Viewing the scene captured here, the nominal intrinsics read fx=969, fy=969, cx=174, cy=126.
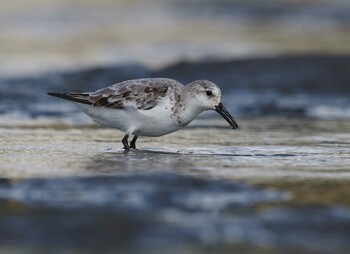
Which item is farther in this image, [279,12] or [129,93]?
[279,12]

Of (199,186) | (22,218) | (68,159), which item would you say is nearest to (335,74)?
(68,159)

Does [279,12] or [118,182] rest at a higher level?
[279,12]

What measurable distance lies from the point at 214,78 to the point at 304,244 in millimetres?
10165

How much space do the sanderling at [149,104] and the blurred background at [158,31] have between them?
267 inches

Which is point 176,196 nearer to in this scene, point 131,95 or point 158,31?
point 131,95

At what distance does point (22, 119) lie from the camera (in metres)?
12.1

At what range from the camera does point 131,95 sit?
360 inches

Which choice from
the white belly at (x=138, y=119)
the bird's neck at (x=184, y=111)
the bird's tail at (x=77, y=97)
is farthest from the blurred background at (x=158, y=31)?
the bird's neck at (x=184, y=111)

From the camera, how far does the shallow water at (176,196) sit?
5707 millimetres

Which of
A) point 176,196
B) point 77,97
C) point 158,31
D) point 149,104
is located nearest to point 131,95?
point 149,104

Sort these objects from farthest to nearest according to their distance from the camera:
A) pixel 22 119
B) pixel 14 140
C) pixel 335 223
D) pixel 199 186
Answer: pixel 22 119
pixel 14 140
pixel 199 186
pixel 335 223

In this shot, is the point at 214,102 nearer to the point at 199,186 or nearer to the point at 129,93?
the point at 129,93

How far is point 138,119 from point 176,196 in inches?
95.8

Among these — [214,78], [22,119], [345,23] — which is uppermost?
[345,23]
